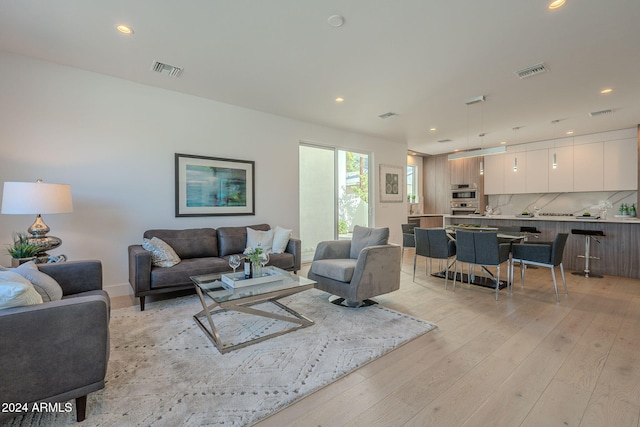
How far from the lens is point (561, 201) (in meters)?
7.13

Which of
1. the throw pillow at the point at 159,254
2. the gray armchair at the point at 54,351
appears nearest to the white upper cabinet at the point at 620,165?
the throw pillow at the point at 159,254

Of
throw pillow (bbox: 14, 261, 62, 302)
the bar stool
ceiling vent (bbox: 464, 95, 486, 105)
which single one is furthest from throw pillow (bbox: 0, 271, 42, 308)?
the bar stool

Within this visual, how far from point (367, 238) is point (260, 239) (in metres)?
1.63

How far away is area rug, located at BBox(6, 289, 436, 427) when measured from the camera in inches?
65.5

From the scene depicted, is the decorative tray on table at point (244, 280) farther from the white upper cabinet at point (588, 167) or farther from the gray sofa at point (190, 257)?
the white upper cabinet at point (588, 167)

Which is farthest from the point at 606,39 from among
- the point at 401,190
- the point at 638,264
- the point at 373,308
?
the point at 401,190

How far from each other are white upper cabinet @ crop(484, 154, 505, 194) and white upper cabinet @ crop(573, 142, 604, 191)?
59.1 inches

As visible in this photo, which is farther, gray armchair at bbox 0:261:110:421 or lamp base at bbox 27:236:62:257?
lamp base at bbox 27:236:62:257

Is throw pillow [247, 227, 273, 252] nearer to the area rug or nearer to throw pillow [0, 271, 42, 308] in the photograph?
the area rug

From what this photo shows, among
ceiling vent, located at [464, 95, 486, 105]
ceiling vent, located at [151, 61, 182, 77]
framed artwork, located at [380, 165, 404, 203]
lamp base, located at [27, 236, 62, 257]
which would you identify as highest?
ceiling vent, located at [151, 61, 182, 77]

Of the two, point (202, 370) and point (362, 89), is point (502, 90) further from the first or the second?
point (202, 370)

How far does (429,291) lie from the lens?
403 cm

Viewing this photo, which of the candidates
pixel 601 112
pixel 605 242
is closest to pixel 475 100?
pixel 601 112

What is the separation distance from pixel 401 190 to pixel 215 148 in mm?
4913
